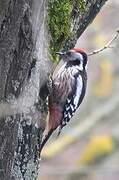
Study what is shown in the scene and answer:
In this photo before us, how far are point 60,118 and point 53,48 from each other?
28.3 inches

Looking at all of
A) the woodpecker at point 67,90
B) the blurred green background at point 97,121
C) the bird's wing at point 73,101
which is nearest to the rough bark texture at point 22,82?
the woodpecker at point 67,90

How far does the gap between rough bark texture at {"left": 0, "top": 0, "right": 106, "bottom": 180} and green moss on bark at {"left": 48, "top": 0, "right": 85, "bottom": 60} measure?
174 millimetres

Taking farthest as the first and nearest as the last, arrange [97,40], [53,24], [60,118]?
1. [97,40]
2. [60,118]
3. [53,24]

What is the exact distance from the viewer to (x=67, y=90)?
4891mm

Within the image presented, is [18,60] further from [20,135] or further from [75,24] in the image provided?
[75,24]

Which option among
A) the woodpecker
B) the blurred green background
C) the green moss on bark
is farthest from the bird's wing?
the blurred green background

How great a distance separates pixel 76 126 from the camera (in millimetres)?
8617

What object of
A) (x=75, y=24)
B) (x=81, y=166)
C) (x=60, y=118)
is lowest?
(x=81, y=166)

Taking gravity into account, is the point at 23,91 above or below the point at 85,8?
below

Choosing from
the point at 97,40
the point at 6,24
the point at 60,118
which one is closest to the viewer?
the point at 6,24

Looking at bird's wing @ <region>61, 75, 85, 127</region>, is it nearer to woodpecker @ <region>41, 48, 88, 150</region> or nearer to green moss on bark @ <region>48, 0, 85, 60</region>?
woodpecker @ <region>41, 48, 88, 150</region>

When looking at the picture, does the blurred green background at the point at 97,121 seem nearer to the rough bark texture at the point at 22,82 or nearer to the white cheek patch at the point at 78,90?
the white cheek patch at the point at 78,90

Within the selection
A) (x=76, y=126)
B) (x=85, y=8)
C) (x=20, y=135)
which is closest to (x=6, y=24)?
(x=20, y=135)

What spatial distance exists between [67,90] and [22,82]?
1.28 meters
